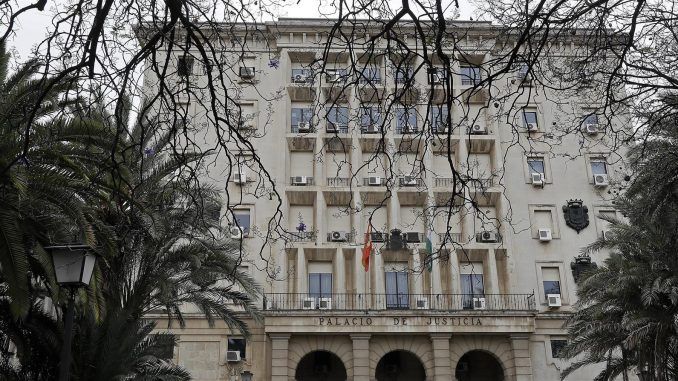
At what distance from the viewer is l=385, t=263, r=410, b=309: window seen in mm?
27391

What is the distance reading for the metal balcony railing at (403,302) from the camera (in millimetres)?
26703

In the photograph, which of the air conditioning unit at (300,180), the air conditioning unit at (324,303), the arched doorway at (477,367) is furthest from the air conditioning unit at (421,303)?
the air conditioning unit at (300,180)

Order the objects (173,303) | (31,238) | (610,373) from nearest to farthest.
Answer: (31,238) → (173,303) → (610,373)

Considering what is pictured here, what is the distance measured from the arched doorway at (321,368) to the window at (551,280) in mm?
8229

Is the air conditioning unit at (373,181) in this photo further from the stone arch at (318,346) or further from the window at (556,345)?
the window at (556,345)

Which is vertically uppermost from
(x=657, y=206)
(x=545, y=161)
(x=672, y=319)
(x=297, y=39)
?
(x=297, y=39)

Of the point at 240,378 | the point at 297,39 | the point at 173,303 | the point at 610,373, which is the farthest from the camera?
the point at 297,39

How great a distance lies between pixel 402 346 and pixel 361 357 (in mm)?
1593

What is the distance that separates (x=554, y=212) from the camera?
94.3 feet

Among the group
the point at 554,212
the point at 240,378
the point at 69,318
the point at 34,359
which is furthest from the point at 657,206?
the point at 240,378

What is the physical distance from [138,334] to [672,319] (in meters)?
13.4

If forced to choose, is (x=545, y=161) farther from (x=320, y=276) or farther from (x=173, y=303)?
(x=173, y=303)

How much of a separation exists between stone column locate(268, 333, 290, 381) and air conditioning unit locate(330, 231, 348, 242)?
13.1ft

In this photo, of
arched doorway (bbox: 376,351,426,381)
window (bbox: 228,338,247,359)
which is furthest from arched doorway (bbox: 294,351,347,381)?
window (bbox: 228,338,247,359)
